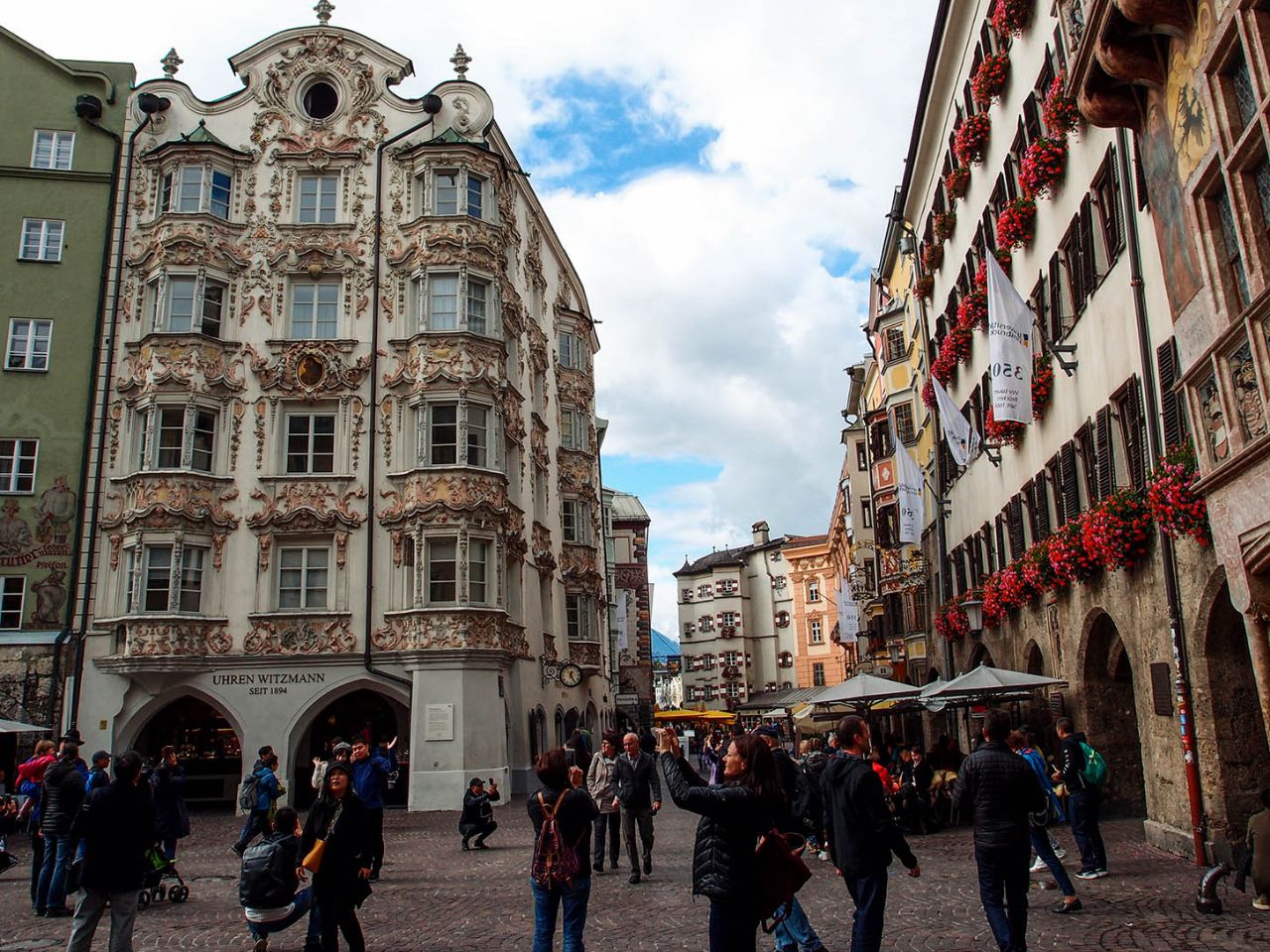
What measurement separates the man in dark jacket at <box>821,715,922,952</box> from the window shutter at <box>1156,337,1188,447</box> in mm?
7857

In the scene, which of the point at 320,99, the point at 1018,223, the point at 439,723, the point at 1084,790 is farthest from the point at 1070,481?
the point at 320,99

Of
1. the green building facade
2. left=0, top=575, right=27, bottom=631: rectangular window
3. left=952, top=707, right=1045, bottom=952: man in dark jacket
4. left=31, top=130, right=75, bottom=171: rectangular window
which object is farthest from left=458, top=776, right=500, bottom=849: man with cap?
left=31, top=130, right=75, bottom=171: rectangular window

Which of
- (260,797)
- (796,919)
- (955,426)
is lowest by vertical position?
(796,919)

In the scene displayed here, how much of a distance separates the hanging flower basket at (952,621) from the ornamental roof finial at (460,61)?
2176 cm

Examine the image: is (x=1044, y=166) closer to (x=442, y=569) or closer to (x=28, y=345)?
(x=442, y=569)

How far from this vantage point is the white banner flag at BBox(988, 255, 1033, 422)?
60.6ft

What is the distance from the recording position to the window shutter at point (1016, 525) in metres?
23.6

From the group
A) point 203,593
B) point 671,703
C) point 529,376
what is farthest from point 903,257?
point 671,703

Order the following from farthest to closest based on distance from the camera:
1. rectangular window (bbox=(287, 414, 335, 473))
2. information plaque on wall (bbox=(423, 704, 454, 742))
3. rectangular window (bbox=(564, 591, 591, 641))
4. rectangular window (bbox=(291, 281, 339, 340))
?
rectangular window (bbox=(564, 591, 591, 641)) → rectangular window (bbox=(291, 281, 339, 340)) → rectangular window (bbox=(287, 414, 335, 473)) → information plaque on wall (bbox=(423, 704, 454, 742))

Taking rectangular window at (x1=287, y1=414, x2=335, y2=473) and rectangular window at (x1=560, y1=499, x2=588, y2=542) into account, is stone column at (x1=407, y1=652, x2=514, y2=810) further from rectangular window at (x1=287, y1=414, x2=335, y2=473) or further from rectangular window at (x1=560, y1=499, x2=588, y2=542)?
rectangular window at (x1=560, y1=499, x2=588, y2=542)

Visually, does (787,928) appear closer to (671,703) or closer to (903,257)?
(903,257)

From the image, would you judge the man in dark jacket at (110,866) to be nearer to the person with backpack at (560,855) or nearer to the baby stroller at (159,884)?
the baby stroller at (159,884)

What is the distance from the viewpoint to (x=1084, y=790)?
1277 cm

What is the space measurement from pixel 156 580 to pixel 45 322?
8.32m
